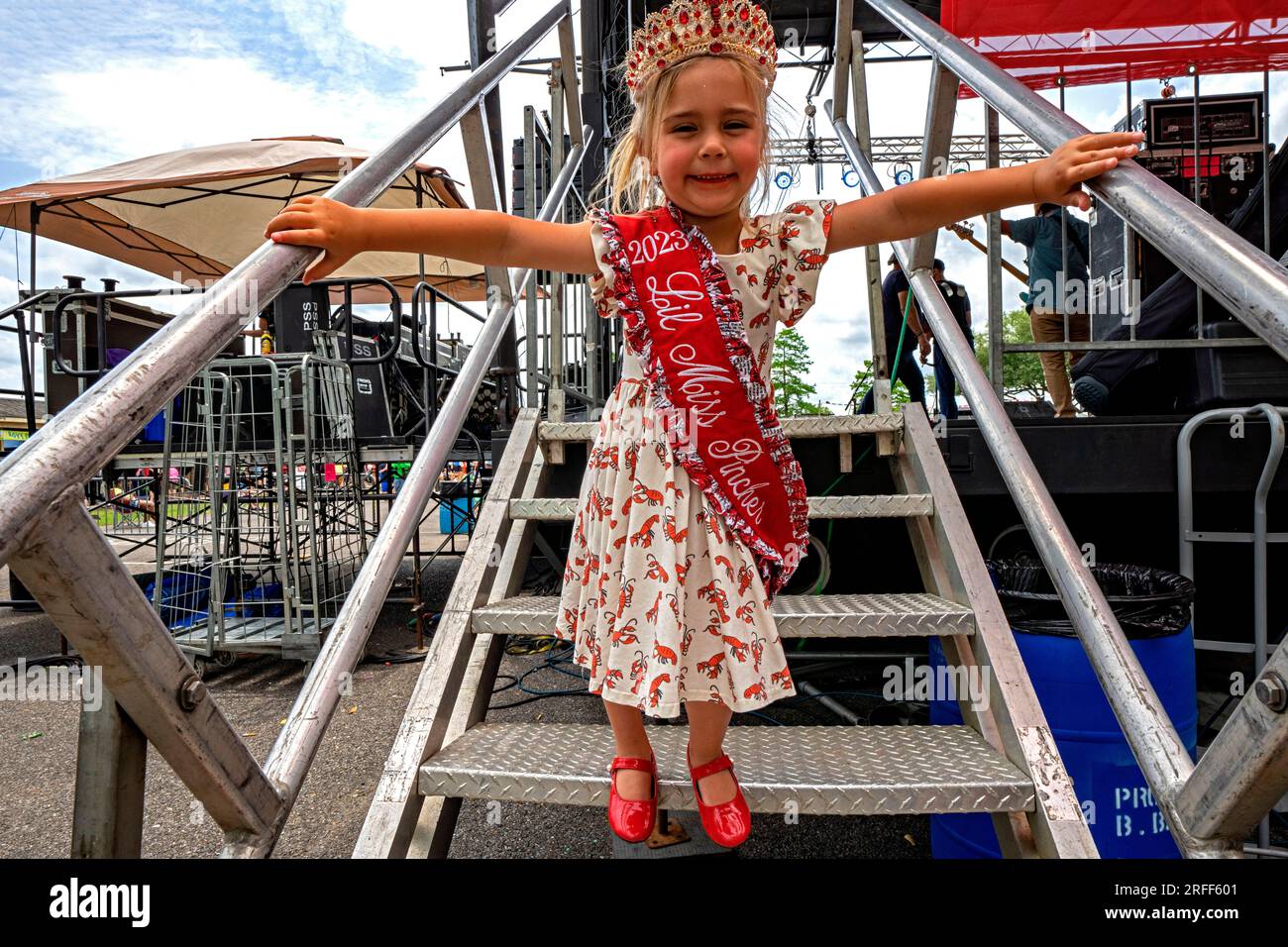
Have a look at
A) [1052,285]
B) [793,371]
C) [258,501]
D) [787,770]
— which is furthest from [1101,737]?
[793,371]

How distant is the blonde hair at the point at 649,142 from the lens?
3.92 ft

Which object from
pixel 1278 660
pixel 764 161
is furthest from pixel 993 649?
pixel 764 161

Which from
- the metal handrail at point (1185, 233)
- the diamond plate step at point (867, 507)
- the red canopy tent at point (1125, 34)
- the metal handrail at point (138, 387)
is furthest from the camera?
the red canopy tent at point (1125, 34)

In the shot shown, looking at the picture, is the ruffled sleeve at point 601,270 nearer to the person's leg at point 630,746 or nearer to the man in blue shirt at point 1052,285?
the person's leg at point 630,746

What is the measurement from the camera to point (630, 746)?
1257 mm

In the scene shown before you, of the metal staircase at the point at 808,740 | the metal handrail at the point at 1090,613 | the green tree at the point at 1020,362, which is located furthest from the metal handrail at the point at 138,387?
the green tree at the point at 1020,362

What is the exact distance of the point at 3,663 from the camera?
3.82 m

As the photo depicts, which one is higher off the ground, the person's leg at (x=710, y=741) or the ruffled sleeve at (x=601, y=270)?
the ruffled sleeve at (x=601, y=270)

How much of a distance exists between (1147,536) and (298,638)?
3757mm

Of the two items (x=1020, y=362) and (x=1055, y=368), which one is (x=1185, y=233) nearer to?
(x=1055, y=368)

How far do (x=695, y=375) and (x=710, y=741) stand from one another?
639 millimetres

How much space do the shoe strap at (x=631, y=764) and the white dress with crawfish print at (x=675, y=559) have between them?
0.16 meters
